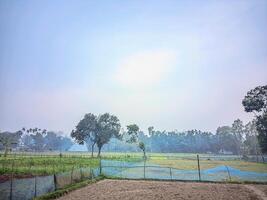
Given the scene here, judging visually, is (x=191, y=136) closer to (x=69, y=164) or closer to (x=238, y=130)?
(x=238, y=130)

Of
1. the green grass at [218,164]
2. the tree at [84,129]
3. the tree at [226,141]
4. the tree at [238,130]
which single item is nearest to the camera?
Answer: the green grass at [218,164]

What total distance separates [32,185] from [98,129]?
61574 mm

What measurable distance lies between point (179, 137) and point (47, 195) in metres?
114

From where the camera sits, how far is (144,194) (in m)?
15.3

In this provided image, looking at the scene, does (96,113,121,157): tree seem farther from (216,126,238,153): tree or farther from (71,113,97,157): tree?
(216,126,238,153): tree

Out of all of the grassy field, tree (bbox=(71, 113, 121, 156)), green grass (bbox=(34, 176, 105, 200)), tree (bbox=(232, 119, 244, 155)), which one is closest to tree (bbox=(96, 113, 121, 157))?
tree (bbox=(71, 113, 121, 156))

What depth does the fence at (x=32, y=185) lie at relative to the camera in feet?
40.1

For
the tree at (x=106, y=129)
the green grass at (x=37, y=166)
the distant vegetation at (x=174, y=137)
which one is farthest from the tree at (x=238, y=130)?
the green grass at (x=37, y=166)

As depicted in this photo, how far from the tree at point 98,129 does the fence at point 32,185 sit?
183 feet

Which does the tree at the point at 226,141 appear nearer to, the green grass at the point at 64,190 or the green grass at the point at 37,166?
the green grass at the point at 37,166

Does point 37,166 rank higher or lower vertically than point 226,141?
lower

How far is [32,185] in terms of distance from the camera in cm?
1359

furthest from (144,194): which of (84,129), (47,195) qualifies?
(84,129)

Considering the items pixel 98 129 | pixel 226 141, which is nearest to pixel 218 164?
pixel 98 129
